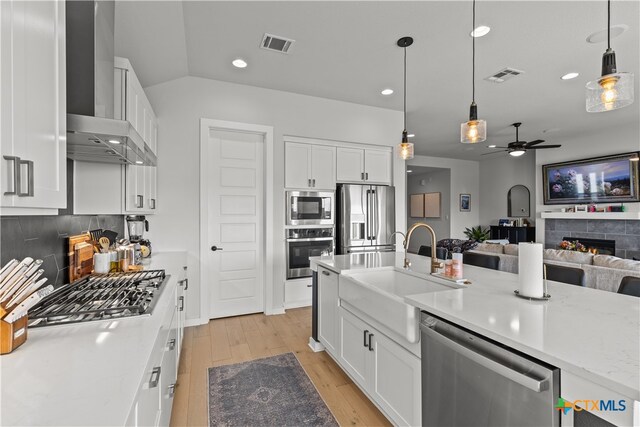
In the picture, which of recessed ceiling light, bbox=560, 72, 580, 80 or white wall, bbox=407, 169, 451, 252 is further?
white wall, bbox=407, 169, 451, 252

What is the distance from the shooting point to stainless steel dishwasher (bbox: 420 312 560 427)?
928mm

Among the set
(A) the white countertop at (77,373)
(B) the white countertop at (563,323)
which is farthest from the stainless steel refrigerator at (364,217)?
(A) the white countertop at (77,373)

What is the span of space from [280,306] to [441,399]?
284 cm

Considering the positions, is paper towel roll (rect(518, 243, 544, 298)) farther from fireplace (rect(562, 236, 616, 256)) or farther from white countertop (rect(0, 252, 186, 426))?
fireplace (rect(562, 236, 616, 256))

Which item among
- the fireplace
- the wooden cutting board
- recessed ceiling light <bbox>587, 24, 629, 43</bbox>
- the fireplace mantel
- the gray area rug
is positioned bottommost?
the gray area rug

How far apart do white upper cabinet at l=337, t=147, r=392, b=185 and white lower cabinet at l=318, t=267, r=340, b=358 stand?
2.10 metres

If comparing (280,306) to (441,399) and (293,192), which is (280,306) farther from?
(441,399)

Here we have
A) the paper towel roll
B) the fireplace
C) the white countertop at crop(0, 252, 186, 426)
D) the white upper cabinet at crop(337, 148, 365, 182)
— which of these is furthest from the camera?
the fireplace

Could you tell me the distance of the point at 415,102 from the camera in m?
4.45

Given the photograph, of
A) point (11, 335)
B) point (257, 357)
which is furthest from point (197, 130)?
point (11, 335)

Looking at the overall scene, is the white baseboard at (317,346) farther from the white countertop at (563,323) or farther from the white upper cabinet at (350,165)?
the white upper cabinet at (350,165)

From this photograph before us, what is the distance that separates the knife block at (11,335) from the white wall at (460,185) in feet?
28.5

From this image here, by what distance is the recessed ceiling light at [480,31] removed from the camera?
260 centimetres

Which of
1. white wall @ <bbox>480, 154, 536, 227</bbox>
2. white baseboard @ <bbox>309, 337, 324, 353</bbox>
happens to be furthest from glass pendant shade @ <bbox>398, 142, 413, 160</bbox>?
white wall @ <bbox>480, 154, 536, 227</bbox>
